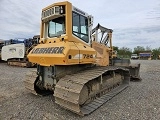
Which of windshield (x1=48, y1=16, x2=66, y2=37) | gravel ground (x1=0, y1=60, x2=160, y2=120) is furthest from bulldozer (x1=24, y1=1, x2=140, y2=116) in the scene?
gravel ground (x1=0, y1=60, x2=160, y2=120)

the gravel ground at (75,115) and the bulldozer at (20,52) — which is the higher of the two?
the bulldozer at (20,52)

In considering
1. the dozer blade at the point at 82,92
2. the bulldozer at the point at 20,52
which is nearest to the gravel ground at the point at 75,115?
the dozer blade at the point at 82,92

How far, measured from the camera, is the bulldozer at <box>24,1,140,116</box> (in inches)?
174

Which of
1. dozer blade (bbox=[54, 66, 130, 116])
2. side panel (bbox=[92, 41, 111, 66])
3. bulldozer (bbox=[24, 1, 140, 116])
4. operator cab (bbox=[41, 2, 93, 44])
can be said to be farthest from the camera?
side panel (bbox=[92, 41, 111, 66])

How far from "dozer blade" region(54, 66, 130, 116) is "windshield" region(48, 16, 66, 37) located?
57.9 inches

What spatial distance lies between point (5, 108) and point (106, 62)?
15.2ft

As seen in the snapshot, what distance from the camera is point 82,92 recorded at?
4648 millimetres

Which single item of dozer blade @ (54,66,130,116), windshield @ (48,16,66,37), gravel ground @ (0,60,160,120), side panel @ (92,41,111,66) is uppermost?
windshield @ (48,16,66,37)

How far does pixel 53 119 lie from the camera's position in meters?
4.17

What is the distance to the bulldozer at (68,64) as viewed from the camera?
4416mm

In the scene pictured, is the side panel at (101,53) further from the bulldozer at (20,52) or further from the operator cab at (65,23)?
the bulldozer at (20,52)

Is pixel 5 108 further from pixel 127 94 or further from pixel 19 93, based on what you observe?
pixel 127 94

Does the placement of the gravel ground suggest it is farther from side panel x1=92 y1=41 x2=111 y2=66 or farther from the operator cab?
the operator cab

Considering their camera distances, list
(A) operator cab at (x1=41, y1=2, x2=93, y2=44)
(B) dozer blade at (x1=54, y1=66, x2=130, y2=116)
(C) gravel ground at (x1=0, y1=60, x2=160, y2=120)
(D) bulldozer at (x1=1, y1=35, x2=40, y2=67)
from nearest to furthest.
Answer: (B) dozer blade at (x1=54, y1=66, x2=130, y2=116)
(C) gravel ground at (x1=0, y1=60, x2=160, y2=120)
(A) operator cab at (x1=41, y1=2, x2=93, y2=44)
(D) bulldozer at (x1=1, y1=35, x2=40, y2=67)
